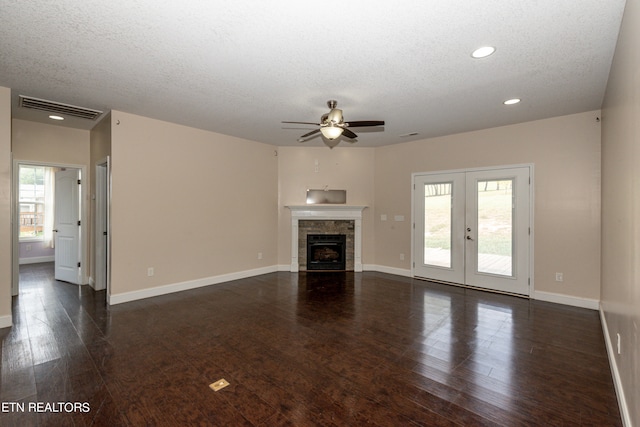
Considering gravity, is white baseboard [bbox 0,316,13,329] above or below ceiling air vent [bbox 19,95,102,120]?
below

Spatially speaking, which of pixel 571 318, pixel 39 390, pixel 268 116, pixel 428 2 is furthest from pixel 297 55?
pixel 571 318

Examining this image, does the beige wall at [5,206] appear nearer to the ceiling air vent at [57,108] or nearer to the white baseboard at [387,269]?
the ceiling air vent at [57,108]

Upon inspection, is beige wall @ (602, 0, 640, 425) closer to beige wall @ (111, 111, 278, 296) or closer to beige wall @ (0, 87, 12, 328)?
beige wall @ (111, 111, 278, 296)

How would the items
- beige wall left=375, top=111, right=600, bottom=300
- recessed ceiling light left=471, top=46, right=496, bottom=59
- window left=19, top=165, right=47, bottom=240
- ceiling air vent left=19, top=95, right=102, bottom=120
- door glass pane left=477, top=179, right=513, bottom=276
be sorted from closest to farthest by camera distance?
recessed ceiling light left=471, top=46, right=496, bottom=59 → ceiling air vent left=19, top=95, right=102, bottom=120 → beige wall left=375, top=111, right=600, bottom=300 → door glass pane left=477, top=179, right=513, bottom=276 → window left=19, top=165, right=47, bottom=240

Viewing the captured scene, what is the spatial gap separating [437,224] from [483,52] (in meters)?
3.57

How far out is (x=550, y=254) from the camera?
14.6 feet

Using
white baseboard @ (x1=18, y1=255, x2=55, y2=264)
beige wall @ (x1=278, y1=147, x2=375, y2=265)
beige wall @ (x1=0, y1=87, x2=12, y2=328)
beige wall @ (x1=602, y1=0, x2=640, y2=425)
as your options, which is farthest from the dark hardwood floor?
white baseboard @ (x1=18, y1=255, x2=55, y2=264)

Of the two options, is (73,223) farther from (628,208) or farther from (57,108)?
→ (628,208)

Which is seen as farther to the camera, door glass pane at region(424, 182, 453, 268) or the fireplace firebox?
the fireplace firebox

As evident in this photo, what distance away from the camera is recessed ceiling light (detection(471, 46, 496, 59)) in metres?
2.52

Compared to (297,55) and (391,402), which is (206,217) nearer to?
(297,55)

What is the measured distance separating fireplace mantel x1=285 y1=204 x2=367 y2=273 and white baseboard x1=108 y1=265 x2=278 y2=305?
683mm

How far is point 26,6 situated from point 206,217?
3.58 metres

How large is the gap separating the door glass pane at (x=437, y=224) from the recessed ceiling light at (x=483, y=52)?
312 cm
